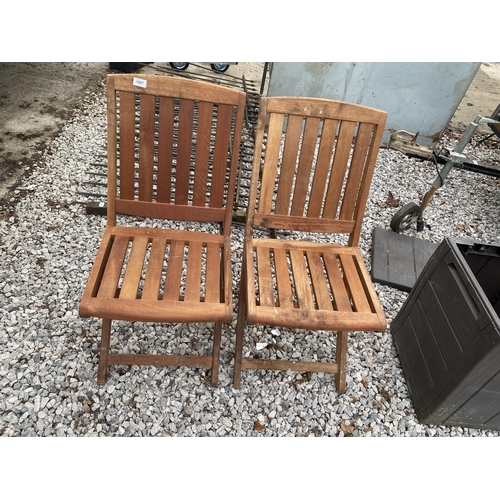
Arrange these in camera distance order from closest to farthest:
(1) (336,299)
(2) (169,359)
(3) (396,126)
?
1. (1) (336,299)
2. (2) (169,359)
3. (3) (396,126)

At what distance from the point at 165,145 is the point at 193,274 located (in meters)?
0.72

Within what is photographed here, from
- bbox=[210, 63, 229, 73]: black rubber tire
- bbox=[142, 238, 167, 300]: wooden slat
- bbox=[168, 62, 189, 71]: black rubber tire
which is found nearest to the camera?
bbox=[142, 238, 167, 300]: wooden slat

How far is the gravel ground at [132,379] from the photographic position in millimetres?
2082

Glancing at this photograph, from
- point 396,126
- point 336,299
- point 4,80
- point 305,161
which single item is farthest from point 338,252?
point 4,80

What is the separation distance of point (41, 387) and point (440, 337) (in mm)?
2276

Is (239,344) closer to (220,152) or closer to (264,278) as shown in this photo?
(264,278)

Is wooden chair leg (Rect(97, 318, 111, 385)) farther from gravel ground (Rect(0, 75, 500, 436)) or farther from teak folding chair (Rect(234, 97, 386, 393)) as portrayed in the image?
teak folding chair (Rect(234, 97, 386, 393))

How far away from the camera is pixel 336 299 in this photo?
1949 millimetres

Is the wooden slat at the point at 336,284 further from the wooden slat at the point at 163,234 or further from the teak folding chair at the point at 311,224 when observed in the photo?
the wooden slat at the point at 163,234

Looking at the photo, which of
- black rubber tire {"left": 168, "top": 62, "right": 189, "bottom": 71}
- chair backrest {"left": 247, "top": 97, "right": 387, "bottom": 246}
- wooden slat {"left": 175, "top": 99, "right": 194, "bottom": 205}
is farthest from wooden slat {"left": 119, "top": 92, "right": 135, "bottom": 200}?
black rubber tire {"left": 168, "top": 62, "right": 189, "bottom": 71}

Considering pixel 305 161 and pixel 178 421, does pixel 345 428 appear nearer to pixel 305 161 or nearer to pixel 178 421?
pixel 178 421

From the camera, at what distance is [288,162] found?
6.97 feet

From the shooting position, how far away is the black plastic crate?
1836 mm

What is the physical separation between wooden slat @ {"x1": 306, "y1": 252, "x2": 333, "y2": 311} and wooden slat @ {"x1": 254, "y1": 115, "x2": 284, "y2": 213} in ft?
1.28
